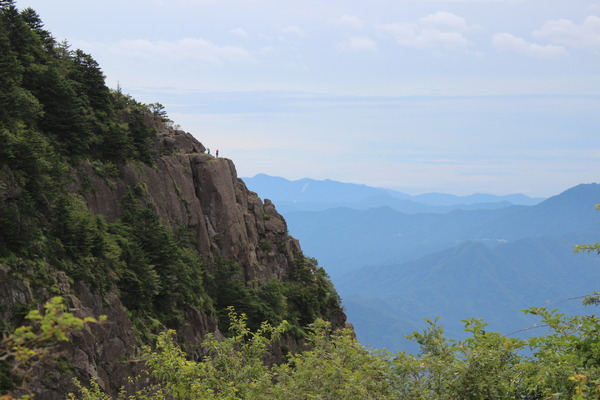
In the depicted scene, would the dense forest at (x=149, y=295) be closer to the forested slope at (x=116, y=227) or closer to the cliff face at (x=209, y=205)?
the forested slope at (x=116, y=227)

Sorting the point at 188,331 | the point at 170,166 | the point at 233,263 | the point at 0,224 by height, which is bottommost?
the point at 188,331

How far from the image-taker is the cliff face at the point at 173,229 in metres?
25.4

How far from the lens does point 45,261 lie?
26.5 metres

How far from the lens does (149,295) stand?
3469cm

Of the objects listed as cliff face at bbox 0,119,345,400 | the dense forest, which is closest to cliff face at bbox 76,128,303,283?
cliff face at bbox 0,119,345,400

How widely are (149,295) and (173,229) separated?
10653 millimetres

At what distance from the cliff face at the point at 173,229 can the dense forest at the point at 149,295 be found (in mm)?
343

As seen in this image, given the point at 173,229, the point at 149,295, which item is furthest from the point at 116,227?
the point at 173,229

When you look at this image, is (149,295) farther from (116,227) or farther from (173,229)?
(173,229)

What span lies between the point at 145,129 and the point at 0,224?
2084cm

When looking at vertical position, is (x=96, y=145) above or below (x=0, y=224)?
above

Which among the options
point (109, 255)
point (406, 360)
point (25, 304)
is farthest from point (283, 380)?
point (109, 255)

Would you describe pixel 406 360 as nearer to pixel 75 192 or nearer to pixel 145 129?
pixel 75 192

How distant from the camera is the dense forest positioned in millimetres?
13594
